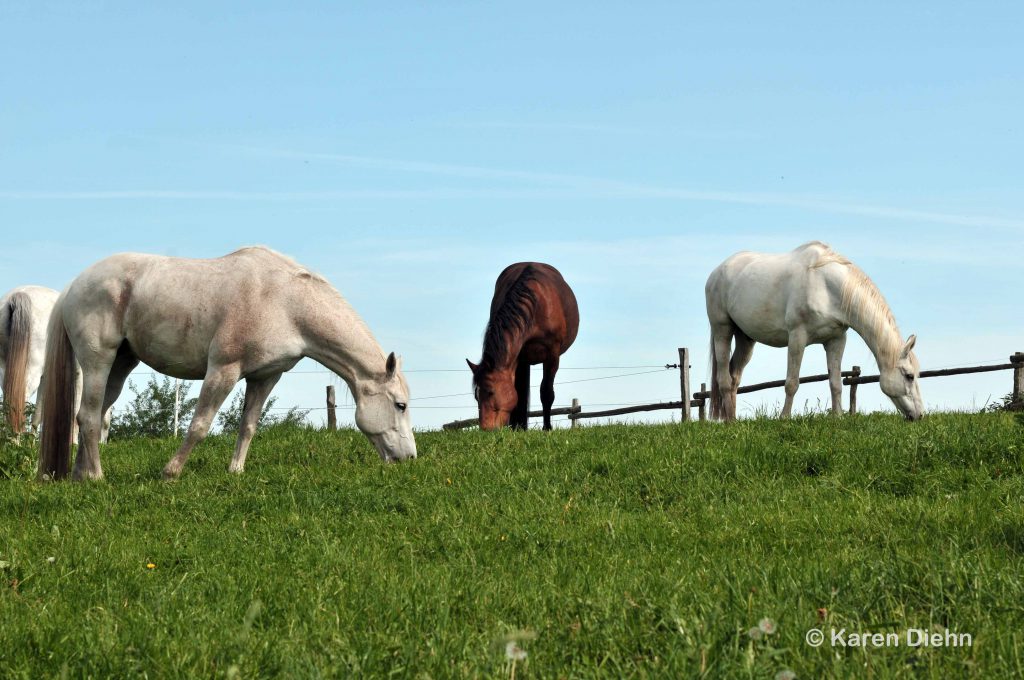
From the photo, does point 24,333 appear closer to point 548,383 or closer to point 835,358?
point 548,383

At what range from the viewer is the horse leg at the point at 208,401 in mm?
9680

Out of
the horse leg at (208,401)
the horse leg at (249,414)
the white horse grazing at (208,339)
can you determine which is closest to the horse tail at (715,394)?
the white horse grazing at (208,339)

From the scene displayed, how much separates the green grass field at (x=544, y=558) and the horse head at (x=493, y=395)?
3.60 m

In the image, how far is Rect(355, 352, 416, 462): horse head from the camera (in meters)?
10.1

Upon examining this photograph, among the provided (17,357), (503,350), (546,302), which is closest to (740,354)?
(546,302)

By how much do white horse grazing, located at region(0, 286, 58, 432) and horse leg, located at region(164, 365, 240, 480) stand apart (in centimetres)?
525

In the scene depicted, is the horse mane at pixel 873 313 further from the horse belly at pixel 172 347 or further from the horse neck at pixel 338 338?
the horse belly at pixel 172 347

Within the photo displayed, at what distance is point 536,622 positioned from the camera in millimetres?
4074

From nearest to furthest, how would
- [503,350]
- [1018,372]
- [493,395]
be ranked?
[493,395] < [503,350] < [1018,372]

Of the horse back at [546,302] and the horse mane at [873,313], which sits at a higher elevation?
the horse back at [546,302]

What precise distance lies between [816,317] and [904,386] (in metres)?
1.47

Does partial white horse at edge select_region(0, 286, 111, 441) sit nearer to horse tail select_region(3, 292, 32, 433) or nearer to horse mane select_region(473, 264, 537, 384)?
horse tail select_region(3, 292, 32, 433)

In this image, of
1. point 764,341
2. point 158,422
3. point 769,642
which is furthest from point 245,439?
point 158,422

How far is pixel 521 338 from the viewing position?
49.8ft
